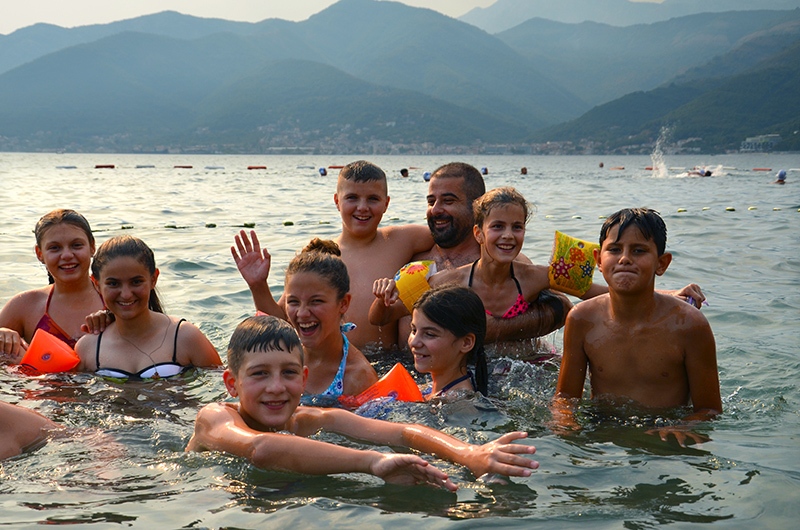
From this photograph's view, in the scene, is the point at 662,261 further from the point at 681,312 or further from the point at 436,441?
the point at 436,441

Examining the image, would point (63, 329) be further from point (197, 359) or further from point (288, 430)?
point (288, 430)

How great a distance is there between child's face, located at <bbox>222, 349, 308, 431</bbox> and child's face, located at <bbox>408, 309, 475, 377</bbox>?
3.60 ft

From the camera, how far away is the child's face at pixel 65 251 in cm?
642

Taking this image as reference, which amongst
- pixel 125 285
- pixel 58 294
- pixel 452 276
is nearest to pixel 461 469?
pixel 452 276

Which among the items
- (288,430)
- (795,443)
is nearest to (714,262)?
(795,443)

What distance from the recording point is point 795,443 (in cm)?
478

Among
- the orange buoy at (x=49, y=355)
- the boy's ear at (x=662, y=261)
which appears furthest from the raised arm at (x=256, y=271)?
the boy's ear at (x=662, y=261)

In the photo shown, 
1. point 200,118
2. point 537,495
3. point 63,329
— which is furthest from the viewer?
point 200,118

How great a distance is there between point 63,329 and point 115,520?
3.53 m

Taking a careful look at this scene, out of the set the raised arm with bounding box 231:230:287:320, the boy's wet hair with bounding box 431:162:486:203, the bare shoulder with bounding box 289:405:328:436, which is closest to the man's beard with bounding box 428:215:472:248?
the boy's wet hair with bounding box 431:162:486:203

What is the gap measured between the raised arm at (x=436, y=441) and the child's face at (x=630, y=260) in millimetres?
1385

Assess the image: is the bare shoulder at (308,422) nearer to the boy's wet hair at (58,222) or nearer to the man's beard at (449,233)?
the man's beard at (449,233)

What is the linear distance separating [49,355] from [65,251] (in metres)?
0.89

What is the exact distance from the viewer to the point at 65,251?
6.47 m
